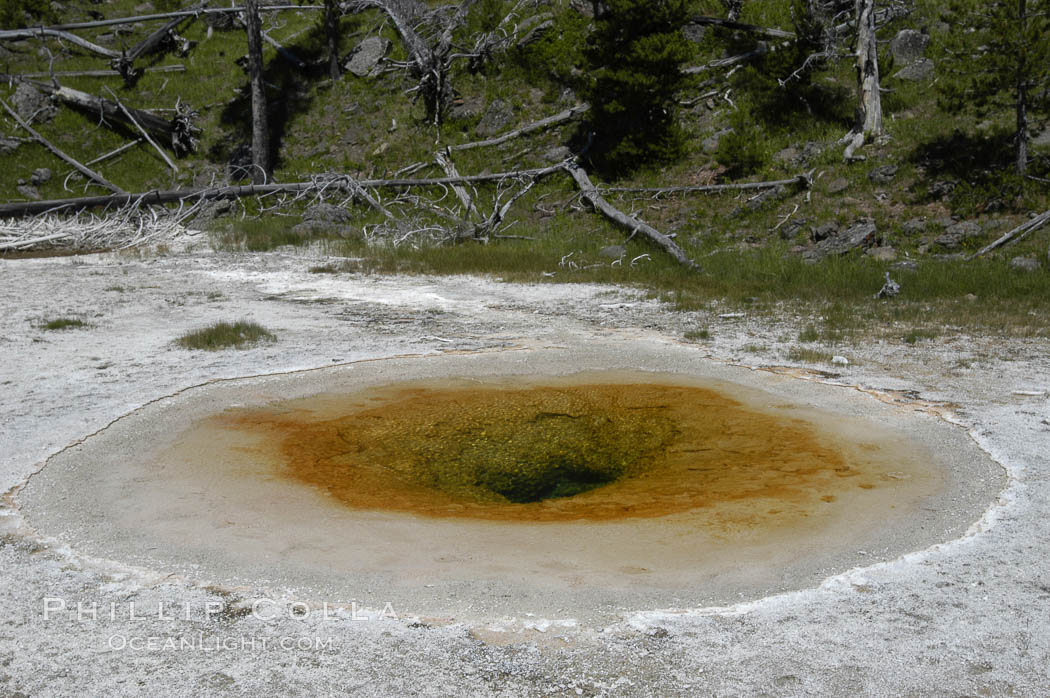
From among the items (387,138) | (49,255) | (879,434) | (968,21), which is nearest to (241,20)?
A: (387,138)

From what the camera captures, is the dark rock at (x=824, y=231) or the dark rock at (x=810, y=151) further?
the dark rock at (x=810, y=151)

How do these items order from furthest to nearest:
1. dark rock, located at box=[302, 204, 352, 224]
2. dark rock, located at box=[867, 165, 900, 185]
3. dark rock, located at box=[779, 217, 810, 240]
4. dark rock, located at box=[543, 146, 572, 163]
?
dark rock, located at box=[543, 146, 572, 163], dark rock, located at box=[302, 204, 352, 224], dark rock, located at box=[867, 165, 900, 185], dark rock, located at box=[779, 217, 810, 240]

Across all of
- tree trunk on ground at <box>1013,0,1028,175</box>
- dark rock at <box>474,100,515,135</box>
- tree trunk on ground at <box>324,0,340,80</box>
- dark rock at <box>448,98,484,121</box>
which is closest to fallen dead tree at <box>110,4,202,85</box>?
tree trunk on ground at <box>324,0,340,80</box>

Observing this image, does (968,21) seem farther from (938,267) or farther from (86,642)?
(86,642)

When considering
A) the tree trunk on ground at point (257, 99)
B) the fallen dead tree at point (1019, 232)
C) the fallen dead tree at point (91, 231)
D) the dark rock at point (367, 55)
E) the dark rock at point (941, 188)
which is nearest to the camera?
the fallen dead tree at point (1019, 232)

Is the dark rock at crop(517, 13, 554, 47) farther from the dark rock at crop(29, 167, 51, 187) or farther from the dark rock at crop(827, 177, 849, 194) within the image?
the dark rock at crop(29, 167, 51, 187)

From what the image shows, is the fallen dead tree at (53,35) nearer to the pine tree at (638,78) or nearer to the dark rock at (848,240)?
the pine tree at (638,78)

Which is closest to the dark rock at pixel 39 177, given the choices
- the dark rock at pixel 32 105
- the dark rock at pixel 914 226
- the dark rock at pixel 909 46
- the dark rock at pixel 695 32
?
the dark rock at pixel 32 105
